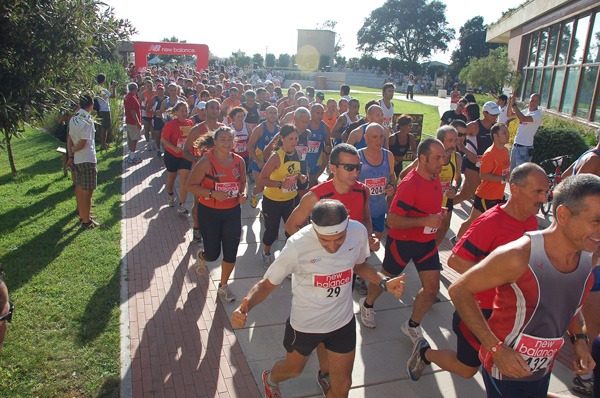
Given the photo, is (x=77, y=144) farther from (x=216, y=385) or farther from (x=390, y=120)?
(x=390, y=120)

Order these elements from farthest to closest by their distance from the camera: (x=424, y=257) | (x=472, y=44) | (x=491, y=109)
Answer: (x=472, y=44) < (x=491, y=109) < (x=424, y=257)

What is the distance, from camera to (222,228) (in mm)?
5258

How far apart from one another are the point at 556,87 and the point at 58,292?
67.2 feet

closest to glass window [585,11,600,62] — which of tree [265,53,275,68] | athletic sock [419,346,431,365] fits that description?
athletic sock [419,346,431,365]

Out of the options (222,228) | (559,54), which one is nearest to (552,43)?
(559,54)

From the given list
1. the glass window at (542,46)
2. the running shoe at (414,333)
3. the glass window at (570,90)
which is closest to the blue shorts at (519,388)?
the running shoe at (414,333)

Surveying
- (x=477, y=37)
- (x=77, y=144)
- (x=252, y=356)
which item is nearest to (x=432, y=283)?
(x=252, y=356)

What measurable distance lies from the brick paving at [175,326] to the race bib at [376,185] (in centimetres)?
228

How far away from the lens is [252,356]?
4.31 metres

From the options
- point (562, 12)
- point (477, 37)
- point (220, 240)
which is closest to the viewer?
point (220, 240)

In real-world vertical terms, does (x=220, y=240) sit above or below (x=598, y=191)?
below

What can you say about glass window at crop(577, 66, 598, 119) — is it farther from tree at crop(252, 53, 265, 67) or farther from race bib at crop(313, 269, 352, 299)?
tree at crop(252, 53, 265, 67)

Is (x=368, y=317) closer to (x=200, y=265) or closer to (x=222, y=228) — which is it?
(x=222, y=228)

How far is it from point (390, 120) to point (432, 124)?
11.5 meters
